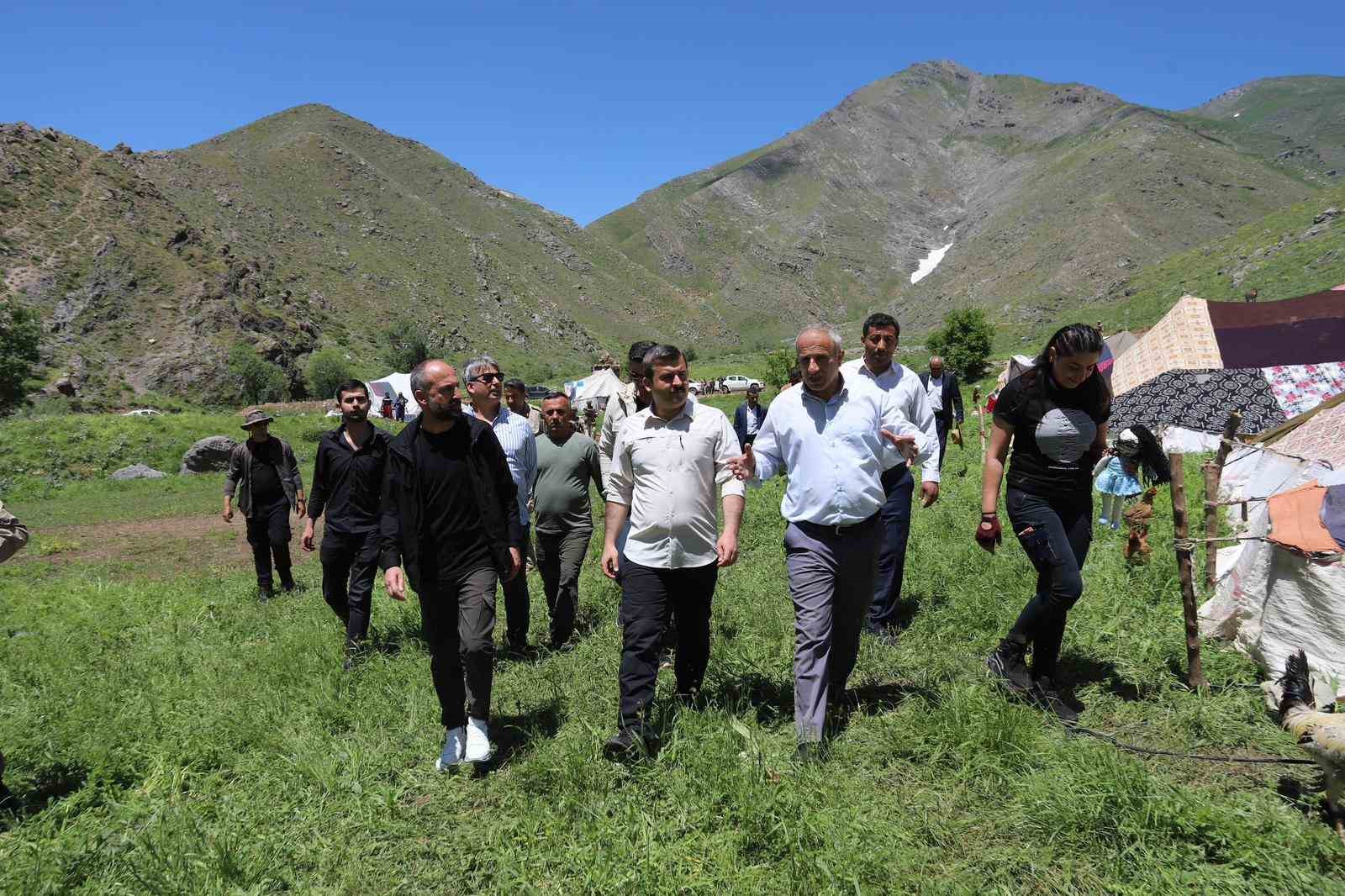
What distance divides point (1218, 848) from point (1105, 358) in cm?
2186

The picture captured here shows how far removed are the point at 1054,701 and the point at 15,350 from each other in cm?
4365

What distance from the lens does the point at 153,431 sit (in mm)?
22750

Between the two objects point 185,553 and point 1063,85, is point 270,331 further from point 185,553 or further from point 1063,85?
point 1063,85

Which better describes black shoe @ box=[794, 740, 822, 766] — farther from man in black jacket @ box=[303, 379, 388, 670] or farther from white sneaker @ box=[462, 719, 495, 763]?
man in black jacket @ box=[303, 379, 388, 670]

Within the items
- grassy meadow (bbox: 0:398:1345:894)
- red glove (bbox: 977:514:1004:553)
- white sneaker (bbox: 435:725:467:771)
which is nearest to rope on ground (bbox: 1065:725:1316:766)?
grassy meadow (bbox: 0:398:1345:894)

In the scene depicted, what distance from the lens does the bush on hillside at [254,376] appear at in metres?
40.5

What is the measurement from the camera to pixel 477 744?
348cm

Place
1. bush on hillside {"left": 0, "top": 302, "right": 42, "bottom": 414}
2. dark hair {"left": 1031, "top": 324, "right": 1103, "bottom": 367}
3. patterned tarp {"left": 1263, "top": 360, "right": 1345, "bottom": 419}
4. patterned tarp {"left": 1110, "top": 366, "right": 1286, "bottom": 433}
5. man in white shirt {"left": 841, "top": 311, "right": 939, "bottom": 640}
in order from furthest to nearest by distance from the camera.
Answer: bush on hillside {"left": 0, "top": 302, "right": 42, "bottom": 414} → patterned tarp {"left": 1110, "top": 366, "right": 1286, "bottom": 433} → patterned tarp {"left": 1263, "top": 360, "right": 1345, "bottom": 419} → man in white shirt {"left": 841, "top": 311, "right": 939, "bottom": 640} → dark hair {"left": 1031, "top": 324, "right": 1103, "bottom": 367}

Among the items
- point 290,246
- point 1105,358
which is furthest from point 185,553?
point 290,246

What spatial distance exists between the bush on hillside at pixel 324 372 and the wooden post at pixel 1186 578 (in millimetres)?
52232

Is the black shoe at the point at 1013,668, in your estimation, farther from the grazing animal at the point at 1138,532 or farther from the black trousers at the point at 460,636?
the black trousers at the point at 460,636

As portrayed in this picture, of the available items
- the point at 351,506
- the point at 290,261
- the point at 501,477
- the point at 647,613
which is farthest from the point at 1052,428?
the point at 290,261

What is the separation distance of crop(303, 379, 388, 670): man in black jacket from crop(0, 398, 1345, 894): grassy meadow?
37cm

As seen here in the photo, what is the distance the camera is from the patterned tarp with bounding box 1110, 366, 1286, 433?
461 inches
